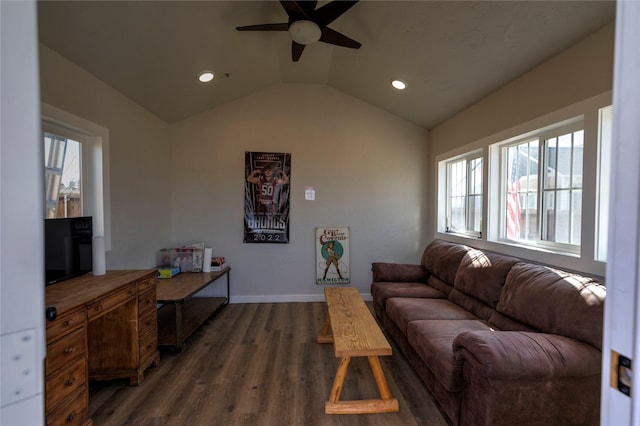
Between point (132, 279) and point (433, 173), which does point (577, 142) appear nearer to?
point (433, 173)

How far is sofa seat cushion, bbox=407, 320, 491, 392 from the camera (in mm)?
1673

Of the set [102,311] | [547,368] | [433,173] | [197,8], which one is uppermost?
[197,8]

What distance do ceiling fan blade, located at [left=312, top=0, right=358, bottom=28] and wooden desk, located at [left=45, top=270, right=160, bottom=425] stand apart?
92.9 inches

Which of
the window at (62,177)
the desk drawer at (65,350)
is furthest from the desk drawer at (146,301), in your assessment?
the window at (62,177)

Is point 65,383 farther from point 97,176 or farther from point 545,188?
point 545,188

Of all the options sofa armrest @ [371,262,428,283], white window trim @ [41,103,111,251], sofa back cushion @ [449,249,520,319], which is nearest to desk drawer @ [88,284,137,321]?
white window trim @ [41,103,111,251]

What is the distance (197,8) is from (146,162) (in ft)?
6.00

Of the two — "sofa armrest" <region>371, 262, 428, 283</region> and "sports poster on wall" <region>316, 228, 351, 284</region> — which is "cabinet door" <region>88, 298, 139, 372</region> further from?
"sofa armrest" <region>371, 262, 428, 283</region>

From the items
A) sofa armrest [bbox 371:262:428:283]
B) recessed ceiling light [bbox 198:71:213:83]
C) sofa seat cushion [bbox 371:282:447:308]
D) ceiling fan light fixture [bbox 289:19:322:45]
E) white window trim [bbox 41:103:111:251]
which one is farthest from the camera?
sofa armrest [bbox 371:262:428:283]

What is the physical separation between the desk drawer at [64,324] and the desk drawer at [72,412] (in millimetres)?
379

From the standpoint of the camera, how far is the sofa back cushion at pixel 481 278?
2322mm

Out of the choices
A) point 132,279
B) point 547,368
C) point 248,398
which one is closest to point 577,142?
point 547,368

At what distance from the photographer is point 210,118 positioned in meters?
3.94

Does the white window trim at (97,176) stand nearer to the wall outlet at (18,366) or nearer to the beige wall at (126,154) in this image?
the beige wall at (126,154)
